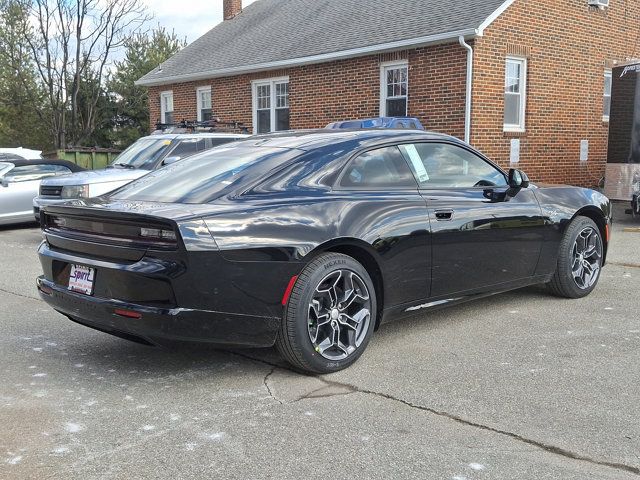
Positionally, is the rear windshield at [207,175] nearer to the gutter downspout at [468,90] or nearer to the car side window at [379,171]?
the car side window at [379,171]

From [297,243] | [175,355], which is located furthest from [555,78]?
[175,355]

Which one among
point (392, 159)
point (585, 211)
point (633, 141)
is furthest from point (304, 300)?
point (633, 141)

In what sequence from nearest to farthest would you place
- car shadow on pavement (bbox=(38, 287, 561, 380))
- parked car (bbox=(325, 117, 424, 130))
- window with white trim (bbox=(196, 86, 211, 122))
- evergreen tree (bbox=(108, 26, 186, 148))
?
car shadow on pavement (bbox=(38, 287, 561, 380)) < parked car (bbox=(325, 117, 424, 130)) < window with white trim (bbox=(196, 86, 211, 122)) < evergreen tree (bbox=(108, 26, 186, 148))

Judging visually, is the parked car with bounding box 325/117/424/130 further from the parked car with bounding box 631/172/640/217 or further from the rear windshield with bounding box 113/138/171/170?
the parked car with bounding box 631/172/640/217

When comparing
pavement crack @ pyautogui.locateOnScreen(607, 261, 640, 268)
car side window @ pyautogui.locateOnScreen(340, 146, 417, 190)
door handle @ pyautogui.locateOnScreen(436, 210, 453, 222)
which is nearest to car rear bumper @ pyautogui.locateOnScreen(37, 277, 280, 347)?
car side window @ pyautogui.locateOnScreen(340, 146, 417, 190)

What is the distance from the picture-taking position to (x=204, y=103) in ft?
66.5

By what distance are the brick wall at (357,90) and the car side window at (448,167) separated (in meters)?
7.93

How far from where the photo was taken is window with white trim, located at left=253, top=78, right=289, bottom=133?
56.5 feet

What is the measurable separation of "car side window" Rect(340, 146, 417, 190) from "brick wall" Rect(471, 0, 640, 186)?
8595 millimetres

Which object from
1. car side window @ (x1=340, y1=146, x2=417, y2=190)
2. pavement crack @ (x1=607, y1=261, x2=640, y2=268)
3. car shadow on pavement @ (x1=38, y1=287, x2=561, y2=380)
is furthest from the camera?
pavement crack @ (x1=607, y1=261, x2=640, y2=268)

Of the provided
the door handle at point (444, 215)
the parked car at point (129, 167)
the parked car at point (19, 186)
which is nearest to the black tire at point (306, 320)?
the door handle at point (444, 215)

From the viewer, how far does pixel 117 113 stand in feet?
111

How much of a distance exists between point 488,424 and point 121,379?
7.21 feet

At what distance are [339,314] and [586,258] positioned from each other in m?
3.06
